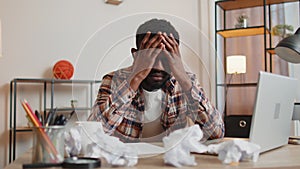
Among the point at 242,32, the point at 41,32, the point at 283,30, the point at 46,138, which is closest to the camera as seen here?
the point at 46,138

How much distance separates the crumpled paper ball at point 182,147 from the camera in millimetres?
827

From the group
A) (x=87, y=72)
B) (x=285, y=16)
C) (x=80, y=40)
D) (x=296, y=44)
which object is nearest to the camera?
(x=87, y=72)

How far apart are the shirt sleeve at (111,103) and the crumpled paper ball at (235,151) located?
38 cm

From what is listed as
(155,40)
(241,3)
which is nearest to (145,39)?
(155,40)

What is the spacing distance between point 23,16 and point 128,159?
2493 millimetres

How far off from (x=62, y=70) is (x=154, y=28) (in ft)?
6.62

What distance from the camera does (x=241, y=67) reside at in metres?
3.41

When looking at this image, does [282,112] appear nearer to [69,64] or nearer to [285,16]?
[69,64]

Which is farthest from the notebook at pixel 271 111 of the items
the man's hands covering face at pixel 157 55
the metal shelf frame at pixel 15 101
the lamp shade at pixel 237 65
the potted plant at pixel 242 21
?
the potted plant at pixel 242 21

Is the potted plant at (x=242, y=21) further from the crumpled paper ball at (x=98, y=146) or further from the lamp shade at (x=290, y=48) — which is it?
the crumpled paper ball at (x=98, y=146)

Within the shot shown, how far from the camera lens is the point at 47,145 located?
804 millimetres

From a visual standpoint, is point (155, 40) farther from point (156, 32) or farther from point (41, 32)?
point (41, 32)

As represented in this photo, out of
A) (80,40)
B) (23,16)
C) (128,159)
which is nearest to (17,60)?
(23,16)

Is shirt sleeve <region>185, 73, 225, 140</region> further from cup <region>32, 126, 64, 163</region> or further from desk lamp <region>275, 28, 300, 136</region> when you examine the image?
cup <region>32, 126, 64, 163</region>
